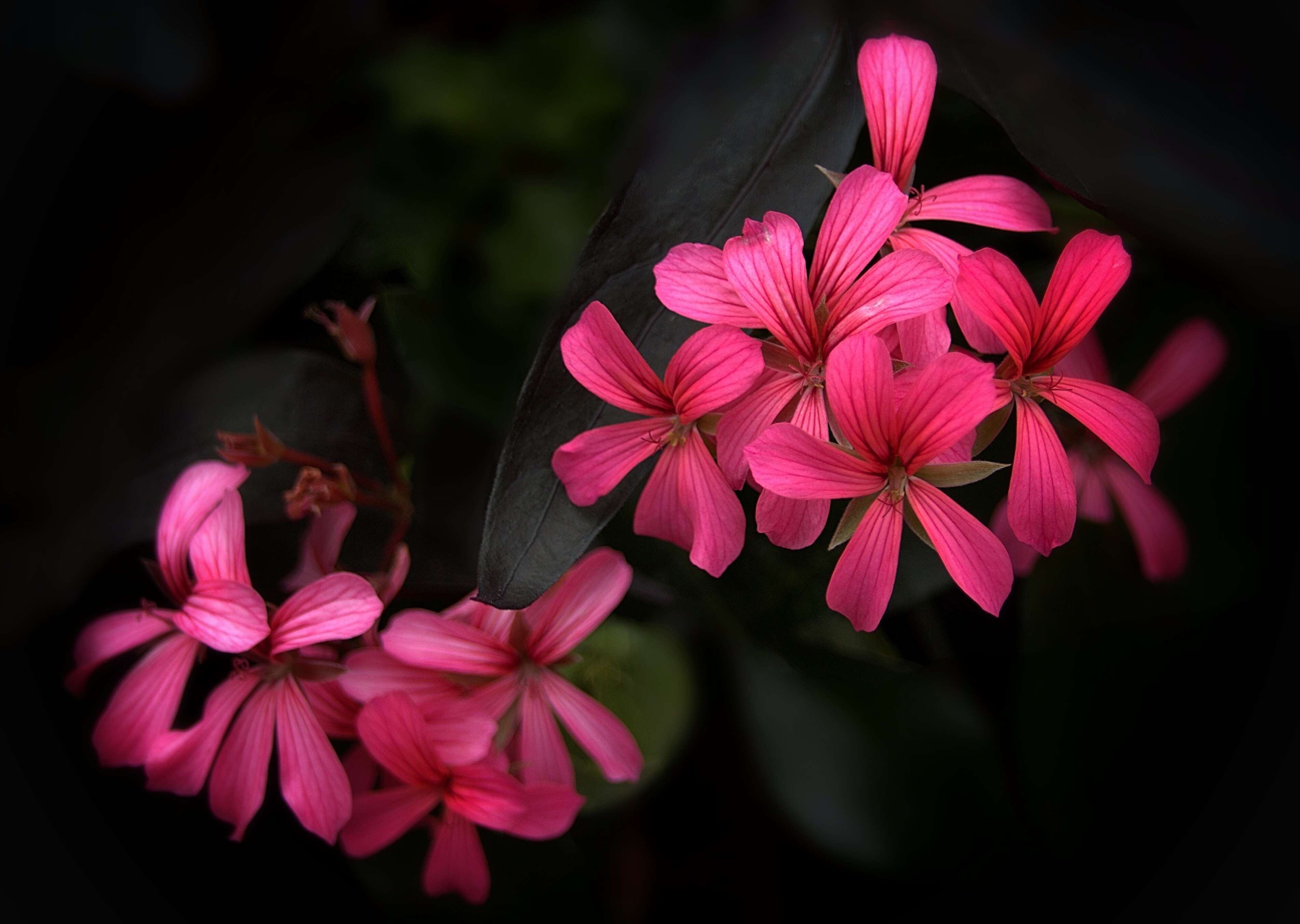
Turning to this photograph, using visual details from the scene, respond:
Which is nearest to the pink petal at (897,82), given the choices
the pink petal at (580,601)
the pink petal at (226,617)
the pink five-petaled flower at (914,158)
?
the pink five-petaled flower at (914,158)

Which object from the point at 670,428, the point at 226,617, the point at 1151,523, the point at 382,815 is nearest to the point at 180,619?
the point at 226,617

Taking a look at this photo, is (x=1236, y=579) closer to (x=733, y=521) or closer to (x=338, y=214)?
(x=733, y=521)

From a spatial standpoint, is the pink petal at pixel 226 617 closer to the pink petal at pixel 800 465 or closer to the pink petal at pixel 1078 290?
the pink petal at pixel 800 465

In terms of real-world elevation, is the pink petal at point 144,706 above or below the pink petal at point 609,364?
below

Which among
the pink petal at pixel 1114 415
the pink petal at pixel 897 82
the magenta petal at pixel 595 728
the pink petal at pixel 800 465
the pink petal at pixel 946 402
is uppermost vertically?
the pink petal at pixel 897 82

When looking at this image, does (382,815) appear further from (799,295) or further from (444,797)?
(799,295)

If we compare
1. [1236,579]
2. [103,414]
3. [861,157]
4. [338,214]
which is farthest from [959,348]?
[103,414]
